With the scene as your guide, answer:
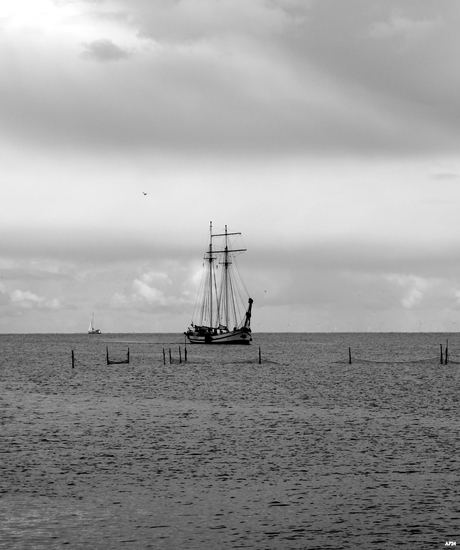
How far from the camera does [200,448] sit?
4291 cm

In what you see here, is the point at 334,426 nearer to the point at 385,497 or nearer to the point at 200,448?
the point at 200,448

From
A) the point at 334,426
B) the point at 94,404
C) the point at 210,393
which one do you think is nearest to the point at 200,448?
the point at 334,426

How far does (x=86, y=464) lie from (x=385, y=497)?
49.9ft

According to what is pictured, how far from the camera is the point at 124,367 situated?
435ft

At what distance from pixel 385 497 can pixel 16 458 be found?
1920cm

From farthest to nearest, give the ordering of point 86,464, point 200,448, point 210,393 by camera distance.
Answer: point 210,393 → point 200,448 → point 86,464

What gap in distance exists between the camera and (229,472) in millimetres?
36281

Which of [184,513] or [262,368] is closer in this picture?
[184,513]

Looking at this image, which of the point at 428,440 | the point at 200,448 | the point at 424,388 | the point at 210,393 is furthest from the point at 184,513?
the point at 424,388

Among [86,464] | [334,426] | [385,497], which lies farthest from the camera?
[334,426]

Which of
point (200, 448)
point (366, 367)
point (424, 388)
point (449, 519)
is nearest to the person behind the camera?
point (449, 519)

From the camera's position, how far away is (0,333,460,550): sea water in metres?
26.2

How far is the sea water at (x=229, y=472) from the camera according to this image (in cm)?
2620

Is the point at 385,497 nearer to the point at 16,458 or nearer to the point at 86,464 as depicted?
the point at 86,464
